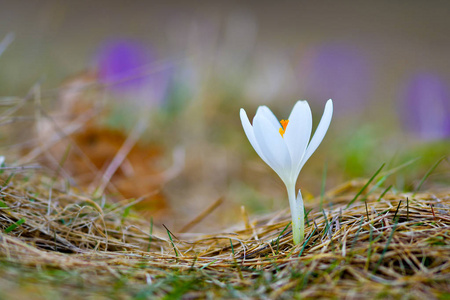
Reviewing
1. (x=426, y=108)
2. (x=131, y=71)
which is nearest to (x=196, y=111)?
(x=131, y=71)

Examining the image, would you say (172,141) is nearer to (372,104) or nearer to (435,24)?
(372,104)

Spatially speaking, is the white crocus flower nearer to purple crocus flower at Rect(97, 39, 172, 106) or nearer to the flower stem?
the flower stem

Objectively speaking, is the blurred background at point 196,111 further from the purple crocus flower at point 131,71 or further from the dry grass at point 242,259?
the dry grass at point 242,259

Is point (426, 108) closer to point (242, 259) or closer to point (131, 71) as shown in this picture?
point (131, 71)

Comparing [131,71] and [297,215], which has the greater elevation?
[131,71]

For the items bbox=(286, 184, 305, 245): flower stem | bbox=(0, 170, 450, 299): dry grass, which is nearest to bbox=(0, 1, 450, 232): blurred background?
bbox=(0, 170, 450, 299): dry grass
